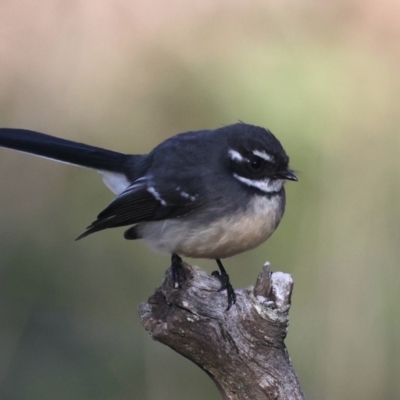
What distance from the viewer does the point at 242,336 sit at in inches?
106

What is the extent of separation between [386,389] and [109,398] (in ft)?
5.19

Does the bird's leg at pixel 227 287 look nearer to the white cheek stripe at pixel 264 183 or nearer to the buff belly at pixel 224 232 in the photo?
the buff belly at pixel 224 232

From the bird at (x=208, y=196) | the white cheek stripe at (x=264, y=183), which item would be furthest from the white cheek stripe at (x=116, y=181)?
the white cheek stripe at (x=264, y=183)

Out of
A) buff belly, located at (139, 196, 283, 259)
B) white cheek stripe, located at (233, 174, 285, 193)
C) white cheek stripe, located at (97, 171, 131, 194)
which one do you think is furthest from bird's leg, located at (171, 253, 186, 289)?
white cheek stripe, located at (97, 171, 131, 194)

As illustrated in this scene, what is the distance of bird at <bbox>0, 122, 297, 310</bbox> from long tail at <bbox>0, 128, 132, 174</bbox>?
245mm

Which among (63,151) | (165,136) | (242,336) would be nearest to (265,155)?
(242,336)

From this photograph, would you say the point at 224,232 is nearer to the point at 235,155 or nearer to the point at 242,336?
the point at 235,155

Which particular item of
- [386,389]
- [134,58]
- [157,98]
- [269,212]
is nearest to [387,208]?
[386,389]

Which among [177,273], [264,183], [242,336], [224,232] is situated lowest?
[242,336]

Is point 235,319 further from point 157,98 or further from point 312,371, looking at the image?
point 157,98

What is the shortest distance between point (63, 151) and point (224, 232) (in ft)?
3.68

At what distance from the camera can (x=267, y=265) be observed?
2.58 m

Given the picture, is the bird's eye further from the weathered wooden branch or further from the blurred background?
the blurred background

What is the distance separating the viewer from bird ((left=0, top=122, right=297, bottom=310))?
3221 mm
